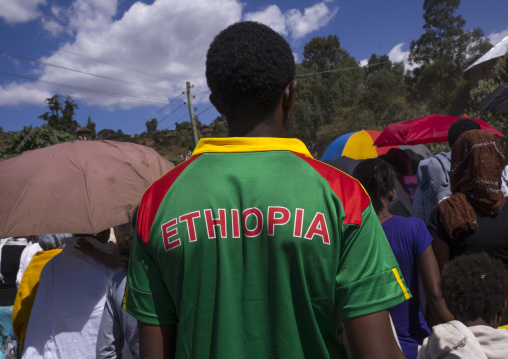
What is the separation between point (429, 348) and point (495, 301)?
408 millimetres

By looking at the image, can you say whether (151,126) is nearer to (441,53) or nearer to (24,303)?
(441,53)

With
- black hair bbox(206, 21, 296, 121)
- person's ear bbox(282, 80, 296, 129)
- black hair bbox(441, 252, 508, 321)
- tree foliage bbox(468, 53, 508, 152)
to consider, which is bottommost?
black hair bbox(441, 252, 508, 321)

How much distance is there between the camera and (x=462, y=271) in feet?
6.57

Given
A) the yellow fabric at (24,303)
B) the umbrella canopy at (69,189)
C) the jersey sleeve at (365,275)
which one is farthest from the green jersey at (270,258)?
the yellow fabric at (24,303)

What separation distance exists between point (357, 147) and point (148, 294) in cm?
789

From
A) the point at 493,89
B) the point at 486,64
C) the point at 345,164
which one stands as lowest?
the point at 345,164

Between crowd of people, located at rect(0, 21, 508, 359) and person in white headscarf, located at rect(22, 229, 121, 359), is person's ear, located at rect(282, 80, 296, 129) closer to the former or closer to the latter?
crowd of people, located at rect(0, 21, 508, 359)

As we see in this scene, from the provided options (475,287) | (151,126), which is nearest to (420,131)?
(475,287)

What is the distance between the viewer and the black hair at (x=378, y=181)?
2.56 m

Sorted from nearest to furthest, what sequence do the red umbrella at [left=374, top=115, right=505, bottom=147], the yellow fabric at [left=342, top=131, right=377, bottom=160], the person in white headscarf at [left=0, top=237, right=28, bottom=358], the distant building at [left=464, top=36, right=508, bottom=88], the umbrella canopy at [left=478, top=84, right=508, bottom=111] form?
the person in white headscarf at [left=0, top=237, right=28, bottom=358] → the umbrella canopy at [left=478, top=84, right=508, bottom=111] → the red umbrella at [left=374, top=115, right=505, bottom=147] → the yellow fabric at [left=342, top=131, right=377, bottom=160] → the distant building at [left=464, top=36, right=508, bottom=88]

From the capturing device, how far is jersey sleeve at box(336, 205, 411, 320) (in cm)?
106

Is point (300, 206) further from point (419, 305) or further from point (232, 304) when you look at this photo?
point (419, 305)

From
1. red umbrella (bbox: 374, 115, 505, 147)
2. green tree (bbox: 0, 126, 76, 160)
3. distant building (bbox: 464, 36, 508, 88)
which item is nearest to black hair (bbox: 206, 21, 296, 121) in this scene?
red umbrella (bbox: 374, 115, 505, 147)

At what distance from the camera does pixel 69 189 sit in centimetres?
260
